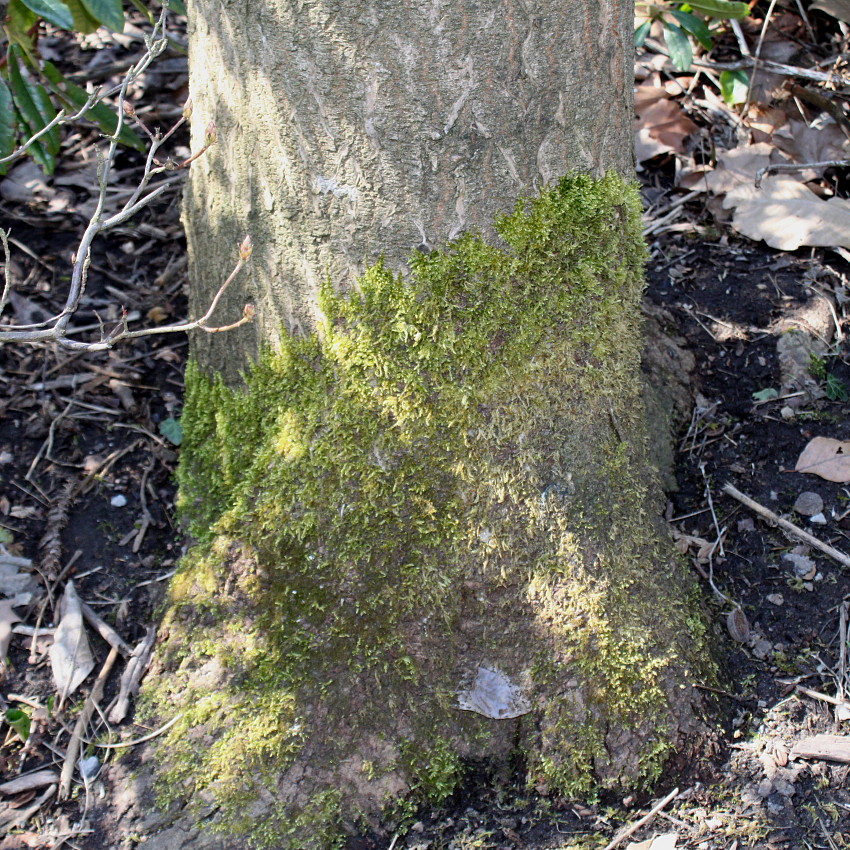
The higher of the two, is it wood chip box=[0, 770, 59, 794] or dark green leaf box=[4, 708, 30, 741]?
dark green leaf box=[4, 708, 30, 741]

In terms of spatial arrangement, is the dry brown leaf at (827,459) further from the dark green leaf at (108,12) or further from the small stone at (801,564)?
the dark green leaf at (108,12)

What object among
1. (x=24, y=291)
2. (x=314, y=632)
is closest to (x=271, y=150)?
(x=314, y=632)

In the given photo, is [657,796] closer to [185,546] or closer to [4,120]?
[185,546]

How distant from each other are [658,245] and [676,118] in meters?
0.71

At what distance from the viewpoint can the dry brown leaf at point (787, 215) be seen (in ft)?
9.09

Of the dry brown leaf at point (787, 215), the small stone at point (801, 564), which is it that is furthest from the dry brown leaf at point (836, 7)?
the small stone at point (801, 564)

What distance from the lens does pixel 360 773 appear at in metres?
1.75

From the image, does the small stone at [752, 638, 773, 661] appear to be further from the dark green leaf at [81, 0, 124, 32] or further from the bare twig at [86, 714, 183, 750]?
the dark green leaf at [81, 0, 124, 32]

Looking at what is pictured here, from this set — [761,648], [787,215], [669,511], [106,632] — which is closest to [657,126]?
[787,215]

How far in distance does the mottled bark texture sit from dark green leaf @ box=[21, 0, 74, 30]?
74 centimetres

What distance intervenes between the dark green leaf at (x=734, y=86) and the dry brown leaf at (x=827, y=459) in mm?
1698

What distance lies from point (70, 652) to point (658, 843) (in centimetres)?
153

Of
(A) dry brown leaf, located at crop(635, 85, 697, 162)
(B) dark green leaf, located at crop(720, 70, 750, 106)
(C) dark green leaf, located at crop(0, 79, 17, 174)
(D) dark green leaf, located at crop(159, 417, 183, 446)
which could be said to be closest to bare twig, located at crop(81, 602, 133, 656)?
(D) dark green leaf, located at crop(159, 417, 183, 446)

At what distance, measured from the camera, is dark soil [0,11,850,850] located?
5.65 ft
